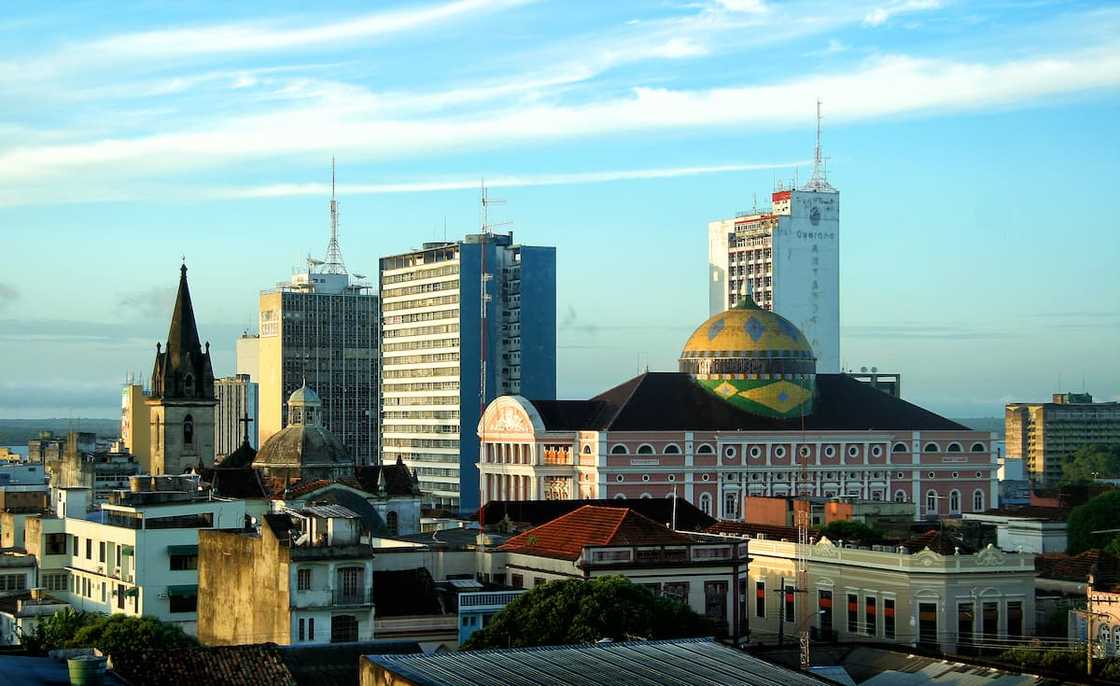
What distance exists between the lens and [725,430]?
6398 inches

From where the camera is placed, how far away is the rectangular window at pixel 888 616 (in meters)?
83.2

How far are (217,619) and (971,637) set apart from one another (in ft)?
103

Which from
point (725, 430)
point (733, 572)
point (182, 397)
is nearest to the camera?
point (733, 572)

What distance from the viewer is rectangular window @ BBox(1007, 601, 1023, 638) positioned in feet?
270

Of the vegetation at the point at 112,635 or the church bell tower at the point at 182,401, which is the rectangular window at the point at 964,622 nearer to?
the vegetation at the point at 112,635

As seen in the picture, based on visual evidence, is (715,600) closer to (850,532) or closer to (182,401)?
(850,532)

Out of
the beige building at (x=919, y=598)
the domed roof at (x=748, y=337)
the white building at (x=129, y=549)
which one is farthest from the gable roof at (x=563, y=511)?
the domed roof at (x=748, y=337)

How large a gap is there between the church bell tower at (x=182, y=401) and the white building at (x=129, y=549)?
38456 millimetres

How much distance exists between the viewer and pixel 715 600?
254ft

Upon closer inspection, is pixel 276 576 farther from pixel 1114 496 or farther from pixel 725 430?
pixel 725 430

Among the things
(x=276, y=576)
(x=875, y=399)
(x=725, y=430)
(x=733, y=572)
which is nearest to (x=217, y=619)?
(x=276, y=576)

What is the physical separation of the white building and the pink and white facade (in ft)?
214

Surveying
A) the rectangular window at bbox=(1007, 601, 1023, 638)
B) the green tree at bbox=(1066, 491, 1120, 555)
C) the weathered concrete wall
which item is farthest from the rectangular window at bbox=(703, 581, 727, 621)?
the green tree at bbox=(1066, 491, 1120, 555)

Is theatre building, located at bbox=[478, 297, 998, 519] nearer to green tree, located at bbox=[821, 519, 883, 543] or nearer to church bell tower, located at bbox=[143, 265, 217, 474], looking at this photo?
church bell tower, located at bbox=[143, 265, 217, 474]
